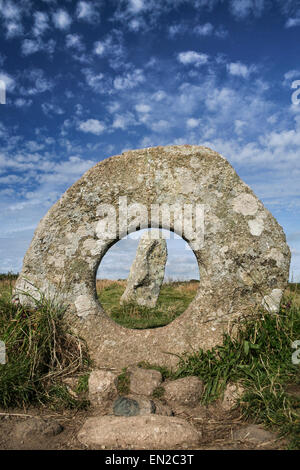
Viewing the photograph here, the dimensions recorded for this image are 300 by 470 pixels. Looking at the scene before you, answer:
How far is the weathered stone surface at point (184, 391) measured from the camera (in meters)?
4.10

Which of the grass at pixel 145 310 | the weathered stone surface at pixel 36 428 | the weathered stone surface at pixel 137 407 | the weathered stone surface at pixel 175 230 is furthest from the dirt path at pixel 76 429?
the grass at pixel 145 310

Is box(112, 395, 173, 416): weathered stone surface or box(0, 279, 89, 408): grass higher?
box(0, 279, 89, 408): grass

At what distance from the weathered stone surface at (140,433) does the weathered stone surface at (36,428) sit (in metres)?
0.29

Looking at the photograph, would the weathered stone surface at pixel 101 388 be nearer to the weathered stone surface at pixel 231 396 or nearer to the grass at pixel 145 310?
the weathered stone surface at pixel 231 396

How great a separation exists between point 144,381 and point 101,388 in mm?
506

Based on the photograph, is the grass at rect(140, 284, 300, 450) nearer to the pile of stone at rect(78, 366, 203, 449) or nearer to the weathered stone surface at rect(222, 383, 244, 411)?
the weathered stone surface at rect(222, 383, 244, 411)

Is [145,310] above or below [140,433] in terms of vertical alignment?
above

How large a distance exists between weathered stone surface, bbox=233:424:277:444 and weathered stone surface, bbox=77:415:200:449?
0.39m

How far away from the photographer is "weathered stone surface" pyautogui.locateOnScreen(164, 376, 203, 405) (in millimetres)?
4098

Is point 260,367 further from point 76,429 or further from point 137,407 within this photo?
point 76,429

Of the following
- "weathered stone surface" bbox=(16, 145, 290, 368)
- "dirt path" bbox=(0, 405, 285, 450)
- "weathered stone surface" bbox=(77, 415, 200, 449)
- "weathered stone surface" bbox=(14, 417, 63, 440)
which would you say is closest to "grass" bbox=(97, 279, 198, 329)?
"weathered stone surface" bbox=(16, 145, 290, 368)

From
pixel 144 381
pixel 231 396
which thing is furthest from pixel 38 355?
pixel 231 396

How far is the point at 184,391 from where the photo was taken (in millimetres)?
4105
